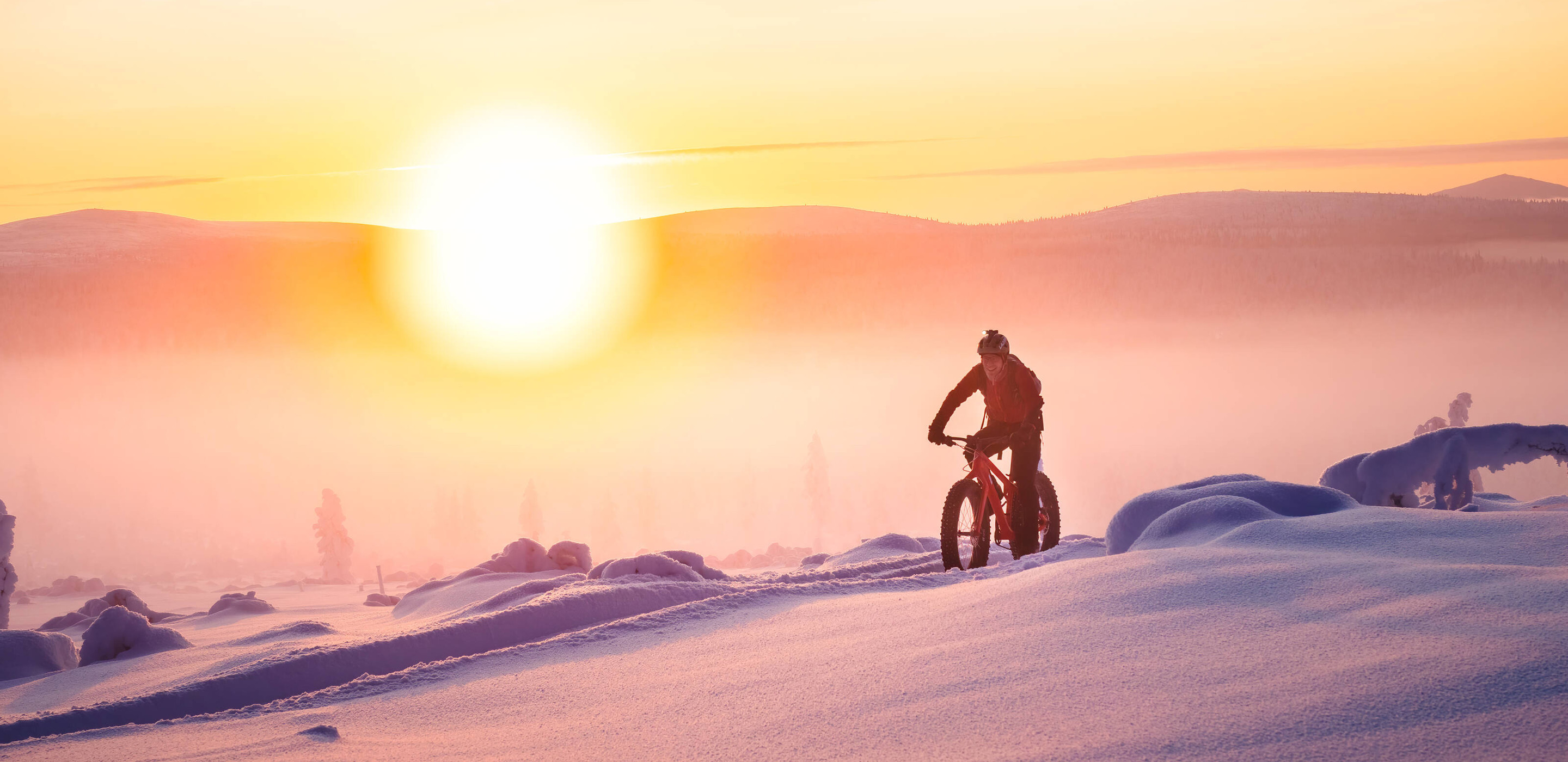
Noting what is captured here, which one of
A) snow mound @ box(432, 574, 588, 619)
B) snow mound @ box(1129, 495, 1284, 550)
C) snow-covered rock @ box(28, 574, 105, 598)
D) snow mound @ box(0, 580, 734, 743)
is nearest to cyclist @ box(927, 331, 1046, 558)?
snow mound @ box(1129, 495, 1284, 550)

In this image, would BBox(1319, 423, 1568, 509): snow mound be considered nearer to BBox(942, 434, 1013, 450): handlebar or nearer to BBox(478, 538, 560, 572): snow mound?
BBox(942, 434, 1013, 450): handlebar

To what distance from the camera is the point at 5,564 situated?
3491 cm

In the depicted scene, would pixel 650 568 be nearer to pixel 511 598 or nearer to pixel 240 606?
pixel 511 598

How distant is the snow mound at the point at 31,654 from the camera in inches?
569

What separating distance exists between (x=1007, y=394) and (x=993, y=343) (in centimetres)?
70

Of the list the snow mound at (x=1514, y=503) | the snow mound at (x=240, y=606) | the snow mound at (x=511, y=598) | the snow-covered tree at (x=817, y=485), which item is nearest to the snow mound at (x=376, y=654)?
the snow mound at (x=511, y=598)

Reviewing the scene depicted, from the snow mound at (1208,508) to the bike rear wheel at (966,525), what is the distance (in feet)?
4.92

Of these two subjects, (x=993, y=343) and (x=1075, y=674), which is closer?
(x=1075, y=674)

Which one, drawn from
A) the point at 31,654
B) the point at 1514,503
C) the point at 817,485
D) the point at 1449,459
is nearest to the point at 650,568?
the point at 31,654

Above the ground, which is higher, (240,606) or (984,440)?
(984,440)

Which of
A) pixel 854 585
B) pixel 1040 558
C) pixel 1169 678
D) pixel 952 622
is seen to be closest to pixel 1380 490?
pixel 1040 558

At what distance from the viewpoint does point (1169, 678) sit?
241 inches

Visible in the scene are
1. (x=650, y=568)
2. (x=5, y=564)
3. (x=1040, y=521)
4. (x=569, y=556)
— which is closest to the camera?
(x=1040, y=521)

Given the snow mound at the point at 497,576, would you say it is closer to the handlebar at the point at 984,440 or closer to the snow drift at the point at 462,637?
the snow drift at the point at 462,637
